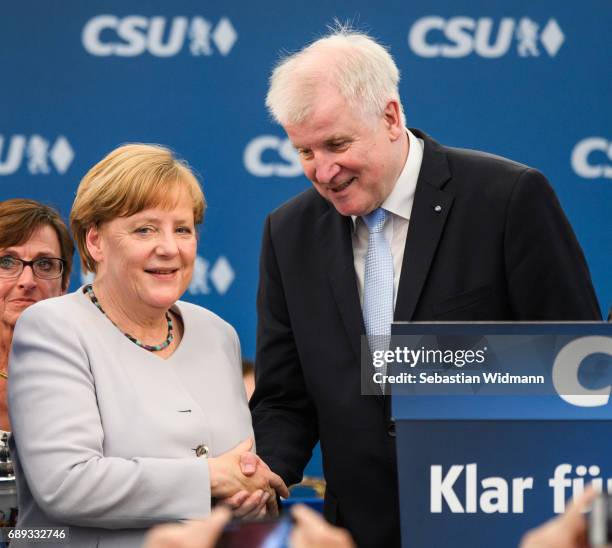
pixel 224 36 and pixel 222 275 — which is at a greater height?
pixel 224 36

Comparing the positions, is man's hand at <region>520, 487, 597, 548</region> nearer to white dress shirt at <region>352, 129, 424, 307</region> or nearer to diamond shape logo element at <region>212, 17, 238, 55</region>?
white dress shirt at <region>352, 129, 424, 307</region>

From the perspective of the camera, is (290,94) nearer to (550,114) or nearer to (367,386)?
(367,386)

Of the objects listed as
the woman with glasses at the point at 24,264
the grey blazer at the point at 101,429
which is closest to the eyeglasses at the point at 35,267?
the woman with glasses at the point at 24,264

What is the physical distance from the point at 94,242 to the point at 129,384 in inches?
13.4

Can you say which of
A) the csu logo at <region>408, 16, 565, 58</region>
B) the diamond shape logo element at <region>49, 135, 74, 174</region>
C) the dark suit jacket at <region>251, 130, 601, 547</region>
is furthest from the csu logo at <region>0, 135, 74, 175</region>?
the dark suit jacket at <region>251, 130, 601, 547</region>

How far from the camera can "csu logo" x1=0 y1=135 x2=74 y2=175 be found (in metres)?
4.35

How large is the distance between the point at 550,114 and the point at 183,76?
1411 mm

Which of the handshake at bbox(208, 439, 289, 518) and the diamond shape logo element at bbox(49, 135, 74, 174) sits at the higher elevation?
the diamond shape logo element at bbox(49, 135, 74, 174)

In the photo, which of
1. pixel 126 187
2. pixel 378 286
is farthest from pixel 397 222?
pixel 126 187

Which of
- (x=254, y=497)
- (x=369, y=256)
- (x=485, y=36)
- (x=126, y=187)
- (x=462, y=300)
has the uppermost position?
(x=485, y=36)

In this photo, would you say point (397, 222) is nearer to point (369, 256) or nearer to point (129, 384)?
point (369, 256)

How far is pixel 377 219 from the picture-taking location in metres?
2.63

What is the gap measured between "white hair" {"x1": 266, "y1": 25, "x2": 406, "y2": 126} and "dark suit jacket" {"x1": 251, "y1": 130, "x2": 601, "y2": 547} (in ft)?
0.71

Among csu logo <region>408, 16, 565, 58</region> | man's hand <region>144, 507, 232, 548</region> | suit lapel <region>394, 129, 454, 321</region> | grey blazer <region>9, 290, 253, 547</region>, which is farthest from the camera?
csu logo <region>408, 16, 565, 58</region>
